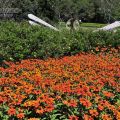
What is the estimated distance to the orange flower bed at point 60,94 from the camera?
438cm

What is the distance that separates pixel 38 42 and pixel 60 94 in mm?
4720

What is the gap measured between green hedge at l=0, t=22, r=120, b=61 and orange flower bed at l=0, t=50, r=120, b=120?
253cm

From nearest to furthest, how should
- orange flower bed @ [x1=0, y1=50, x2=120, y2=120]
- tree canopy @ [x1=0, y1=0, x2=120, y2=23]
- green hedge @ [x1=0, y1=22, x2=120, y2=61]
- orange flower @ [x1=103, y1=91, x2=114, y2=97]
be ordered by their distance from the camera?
1. orange flower bed @ [x1=0, y1=50, x2=120, y2=120]
2. orange flower @ [x1=103, y1=91, x2=114, y2=97]
3. green hedge @ [x1=0, y1=22, x2=120, y2=61]
4. tree canopy @ [x1=0, y1=0, x2=120, y2=23]

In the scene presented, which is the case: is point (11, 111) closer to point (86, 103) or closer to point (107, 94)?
point (86, 103)

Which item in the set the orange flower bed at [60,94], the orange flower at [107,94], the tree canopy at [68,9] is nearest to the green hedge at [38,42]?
the orange flower bed at [60,94]

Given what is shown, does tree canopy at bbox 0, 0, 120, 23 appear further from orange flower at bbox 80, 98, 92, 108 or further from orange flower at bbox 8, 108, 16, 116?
orange flower at bbox 8, 108, 16, 116

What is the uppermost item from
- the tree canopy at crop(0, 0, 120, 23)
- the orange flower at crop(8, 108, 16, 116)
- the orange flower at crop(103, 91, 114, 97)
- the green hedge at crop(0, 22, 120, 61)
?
the tree canopy at crop(0, 0, 120, 23)

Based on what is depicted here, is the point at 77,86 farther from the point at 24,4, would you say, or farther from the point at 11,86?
the point at 24,4

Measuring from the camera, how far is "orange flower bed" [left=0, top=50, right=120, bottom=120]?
14.4 feet

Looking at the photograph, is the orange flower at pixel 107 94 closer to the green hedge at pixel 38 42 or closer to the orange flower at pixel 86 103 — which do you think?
the orange flower at pixel 86 103

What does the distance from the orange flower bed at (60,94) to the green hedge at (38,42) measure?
253 cm

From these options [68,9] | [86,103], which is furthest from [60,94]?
[68,9]

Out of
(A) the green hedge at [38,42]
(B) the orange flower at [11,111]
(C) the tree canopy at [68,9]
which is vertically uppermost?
(C) the tree canopy at [68,9]

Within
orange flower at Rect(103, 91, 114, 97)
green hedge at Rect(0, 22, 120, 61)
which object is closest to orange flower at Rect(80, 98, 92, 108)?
orange flower at Rect(103, 91, 114, 97)
